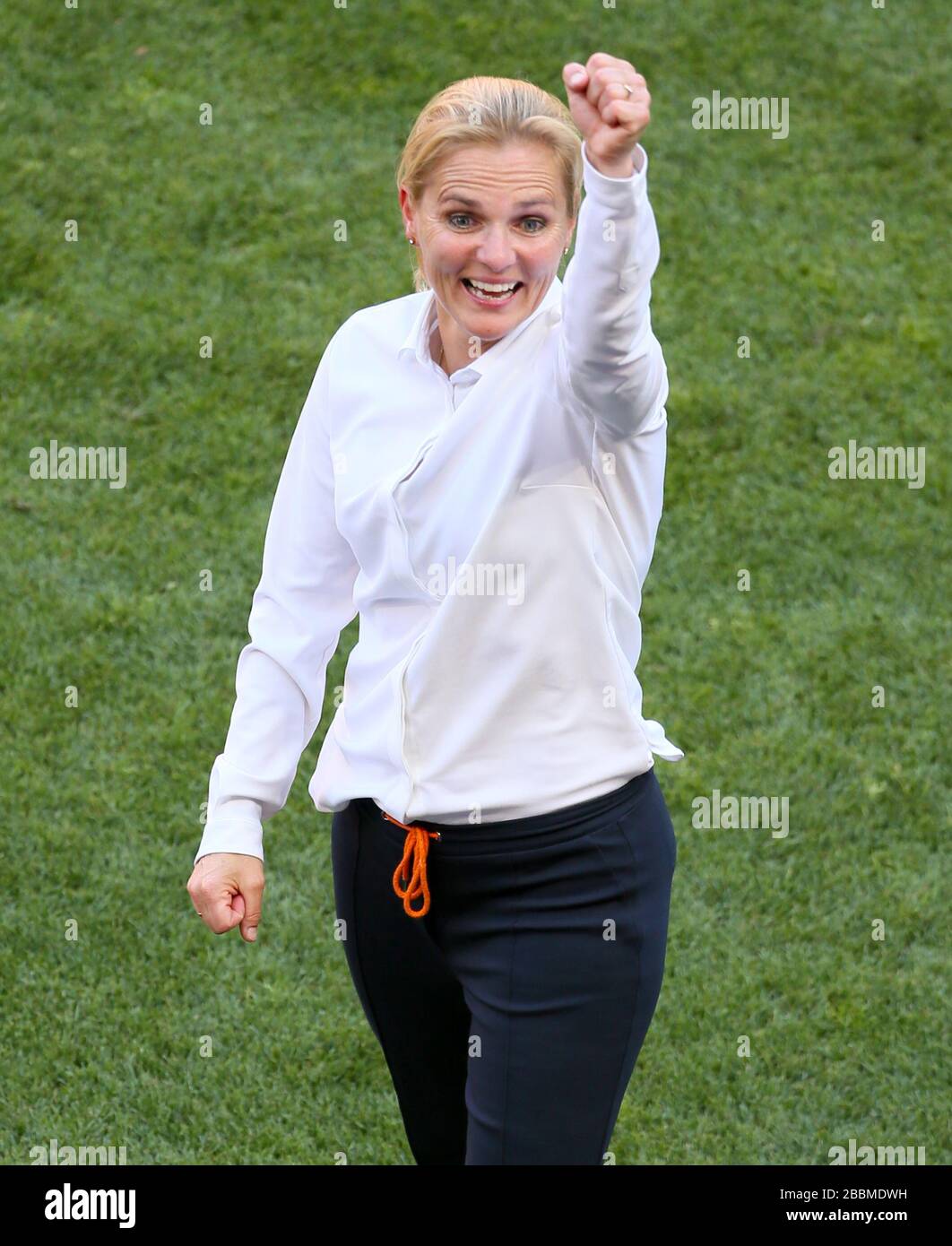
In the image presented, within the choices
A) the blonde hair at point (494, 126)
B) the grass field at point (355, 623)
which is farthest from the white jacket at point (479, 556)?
the grass field at point (355, 623)

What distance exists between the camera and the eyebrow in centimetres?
249

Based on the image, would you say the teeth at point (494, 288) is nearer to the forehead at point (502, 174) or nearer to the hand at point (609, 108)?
the forehead at point (502, 174)

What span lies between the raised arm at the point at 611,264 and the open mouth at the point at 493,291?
18 cm

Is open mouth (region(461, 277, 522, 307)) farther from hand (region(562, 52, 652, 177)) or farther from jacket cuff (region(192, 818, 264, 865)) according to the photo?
jacket cuff (region(192, 818, 264, 865))

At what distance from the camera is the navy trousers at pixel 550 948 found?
2.62m

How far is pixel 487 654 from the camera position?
2.56 metres

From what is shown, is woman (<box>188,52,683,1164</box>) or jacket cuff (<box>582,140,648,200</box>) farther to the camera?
woman (<box>188,52,683,1164</box>)

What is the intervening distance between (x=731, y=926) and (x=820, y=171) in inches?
171

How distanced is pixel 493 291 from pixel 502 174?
18 cm

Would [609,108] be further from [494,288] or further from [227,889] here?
[227,889]

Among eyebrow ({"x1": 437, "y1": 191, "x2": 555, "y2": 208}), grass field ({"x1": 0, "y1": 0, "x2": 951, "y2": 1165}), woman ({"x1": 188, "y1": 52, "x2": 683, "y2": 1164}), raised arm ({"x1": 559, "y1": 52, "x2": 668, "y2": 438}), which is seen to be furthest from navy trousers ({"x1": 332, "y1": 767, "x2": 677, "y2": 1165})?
grass field ({"x1": 0, "y1": 0, "x2": 951, "y2": 1165})

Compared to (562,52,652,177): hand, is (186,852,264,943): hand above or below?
below

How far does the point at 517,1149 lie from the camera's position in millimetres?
2646

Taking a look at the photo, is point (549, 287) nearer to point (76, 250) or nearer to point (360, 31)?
point (76, 250)
